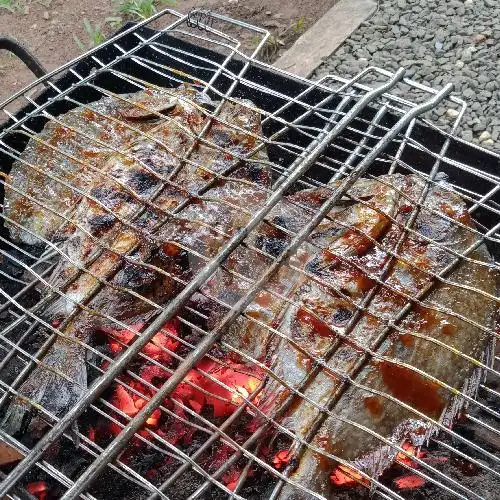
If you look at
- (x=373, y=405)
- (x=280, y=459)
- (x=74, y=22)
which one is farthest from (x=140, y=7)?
(x=373, y=405)

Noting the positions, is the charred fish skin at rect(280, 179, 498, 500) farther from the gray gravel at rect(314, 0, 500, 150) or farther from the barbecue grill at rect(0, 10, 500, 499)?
the gray gravel at rect(314, 0, 500, 150)

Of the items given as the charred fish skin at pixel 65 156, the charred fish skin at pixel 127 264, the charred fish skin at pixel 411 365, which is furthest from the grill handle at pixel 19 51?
the charred fish skin at pixel 411 365

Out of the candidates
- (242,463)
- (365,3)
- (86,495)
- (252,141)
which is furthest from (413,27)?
(86,495)

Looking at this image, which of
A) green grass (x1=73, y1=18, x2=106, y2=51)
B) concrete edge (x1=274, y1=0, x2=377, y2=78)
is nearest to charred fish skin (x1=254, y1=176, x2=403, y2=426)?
concrete edge (x1=274, y1=0, x2=377, y2=78)

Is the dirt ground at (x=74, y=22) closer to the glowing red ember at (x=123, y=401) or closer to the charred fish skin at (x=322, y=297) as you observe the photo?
the charred fish skin at (x=322, y=297)

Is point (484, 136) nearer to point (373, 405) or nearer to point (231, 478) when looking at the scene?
point (373, 405)

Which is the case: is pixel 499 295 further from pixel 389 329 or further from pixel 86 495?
pixel 86 495

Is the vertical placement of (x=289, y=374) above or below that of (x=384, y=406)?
above
